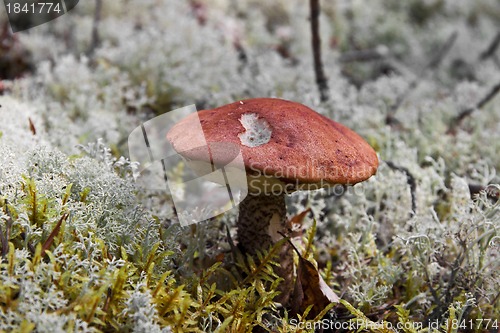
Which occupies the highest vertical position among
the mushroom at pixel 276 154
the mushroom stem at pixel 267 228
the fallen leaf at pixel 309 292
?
the mushroom at pixel 276 154

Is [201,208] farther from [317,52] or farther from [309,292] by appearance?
[317,52]

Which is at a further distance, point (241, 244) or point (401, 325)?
point (241, 244)

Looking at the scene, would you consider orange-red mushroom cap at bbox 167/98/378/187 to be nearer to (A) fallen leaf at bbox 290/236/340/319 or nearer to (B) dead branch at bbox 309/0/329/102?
(A) fallen leaf at bbox 290/236/340/319

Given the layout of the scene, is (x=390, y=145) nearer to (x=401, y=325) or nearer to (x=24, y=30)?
(x=401, y=325)

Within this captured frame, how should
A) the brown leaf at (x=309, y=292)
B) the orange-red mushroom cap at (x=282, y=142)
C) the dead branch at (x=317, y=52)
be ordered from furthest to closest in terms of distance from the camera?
the dead branch at (x=317, y=52) → the brown leaf at (x=309, y=292) → the orange-red mushroom cap at (x=282, y=142)

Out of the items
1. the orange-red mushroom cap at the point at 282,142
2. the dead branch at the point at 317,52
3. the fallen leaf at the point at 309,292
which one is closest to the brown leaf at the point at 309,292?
the fallen leaf at the point at 309,292

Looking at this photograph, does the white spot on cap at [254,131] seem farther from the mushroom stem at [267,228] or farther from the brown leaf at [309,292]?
the brown leaf at [309,292]

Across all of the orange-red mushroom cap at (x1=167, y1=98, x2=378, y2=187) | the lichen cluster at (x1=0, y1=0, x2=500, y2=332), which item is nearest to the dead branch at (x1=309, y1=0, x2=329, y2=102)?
the lichen cluster at (x1=0, y1=0, x2=500, y2=332)

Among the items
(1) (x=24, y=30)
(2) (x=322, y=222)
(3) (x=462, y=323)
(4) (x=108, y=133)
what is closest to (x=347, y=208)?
(2) (x=322, y=222)
